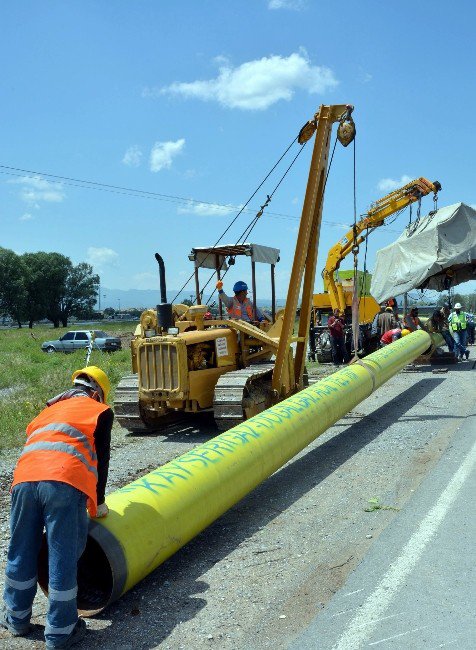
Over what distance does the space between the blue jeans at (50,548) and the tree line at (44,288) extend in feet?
256

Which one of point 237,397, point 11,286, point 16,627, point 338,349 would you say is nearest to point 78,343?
point 338,349

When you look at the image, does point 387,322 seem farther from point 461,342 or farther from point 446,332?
point 461,342

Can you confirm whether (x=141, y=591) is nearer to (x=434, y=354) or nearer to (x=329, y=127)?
(x=329, y=127)

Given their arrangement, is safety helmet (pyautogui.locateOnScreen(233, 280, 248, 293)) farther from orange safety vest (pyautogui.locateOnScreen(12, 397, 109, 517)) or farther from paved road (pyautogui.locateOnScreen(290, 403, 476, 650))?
orange safety vest (pyautogui.locateOnScreen(12, 397, 109, 517))

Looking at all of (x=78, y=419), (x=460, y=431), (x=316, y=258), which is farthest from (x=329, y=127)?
(x=78, y=419)

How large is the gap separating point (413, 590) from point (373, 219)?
17.4 metres

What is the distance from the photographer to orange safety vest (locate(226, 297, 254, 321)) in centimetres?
1099

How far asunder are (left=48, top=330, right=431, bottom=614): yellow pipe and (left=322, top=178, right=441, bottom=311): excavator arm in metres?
13.3

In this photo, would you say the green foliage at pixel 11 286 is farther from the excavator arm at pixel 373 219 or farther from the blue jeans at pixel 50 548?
the blue jeans at pixel 50 548

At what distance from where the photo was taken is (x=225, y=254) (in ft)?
36.7

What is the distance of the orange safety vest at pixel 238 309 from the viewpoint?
36.1 ft

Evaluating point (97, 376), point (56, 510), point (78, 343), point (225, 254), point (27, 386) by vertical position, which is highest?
point (225, 254)

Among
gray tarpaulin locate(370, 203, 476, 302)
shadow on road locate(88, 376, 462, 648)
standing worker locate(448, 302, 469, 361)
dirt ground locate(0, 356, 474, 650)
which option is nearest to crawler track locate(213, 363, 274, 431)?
dirt ground locate(0, 356, 474, 650)

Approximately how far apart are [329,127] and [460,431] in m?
5.21
